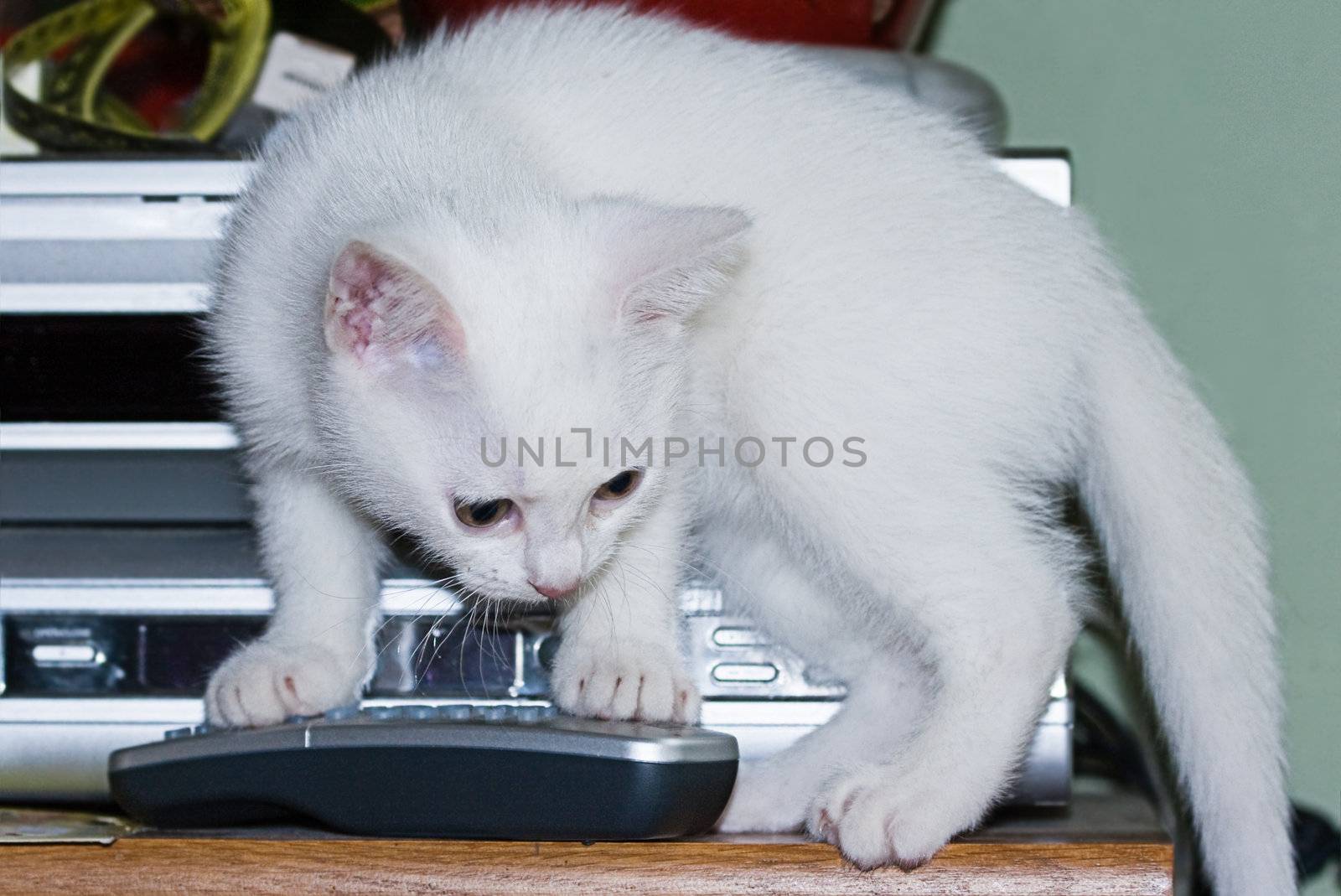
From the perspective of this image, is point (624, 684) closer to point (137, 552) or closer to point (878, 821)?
point (878, 821)

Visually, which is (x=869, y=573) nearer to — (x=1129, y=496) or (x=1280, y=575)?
(x=1129, y=496)

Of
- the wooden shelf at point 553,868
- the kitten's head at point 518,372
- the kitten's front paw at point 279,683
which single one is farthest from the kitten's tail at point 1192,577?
the kitten's front paw at point 279,683

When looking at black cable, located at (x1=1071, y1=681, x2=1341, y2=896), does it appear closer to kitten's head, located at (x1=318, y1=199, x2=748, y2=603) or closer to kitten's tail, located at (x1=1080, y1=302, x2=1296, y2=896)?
kitten's tail, located at (x1=1080, y1=302, x2=1296, y2=896)

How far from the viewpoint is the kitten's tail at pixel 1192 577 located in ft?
2.75

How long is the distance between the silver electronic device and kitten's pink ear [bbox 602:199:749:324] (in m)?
0.24

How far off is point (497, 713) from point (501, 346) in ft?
0.72

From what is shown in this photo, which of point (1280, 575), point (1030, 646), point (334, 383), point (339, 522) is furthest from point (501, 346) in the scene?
point (1280, 575)

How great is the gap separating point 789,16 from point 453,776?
0.71 metres

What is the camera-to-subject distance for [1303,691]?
1.21 m

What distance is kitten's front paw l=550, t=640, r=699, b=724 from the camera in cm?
80

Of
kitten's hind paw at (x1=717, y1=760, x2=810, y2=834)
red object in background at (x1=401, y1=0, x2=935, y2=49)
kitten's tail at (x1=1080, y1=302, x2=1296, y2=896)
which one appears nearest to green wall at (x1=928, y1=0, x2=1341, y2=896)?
red object in background at (x1=401, y1=0, x2=935, y2=49)

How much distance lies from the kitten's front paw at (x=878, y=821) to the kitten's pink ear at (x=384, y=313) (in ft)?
1.18

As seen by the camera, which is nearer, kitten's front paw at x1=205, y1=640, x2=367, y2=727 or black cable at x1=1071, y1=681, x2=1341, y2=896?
kitten's front paw at x1=205, y1=640, x2=367, y2=727

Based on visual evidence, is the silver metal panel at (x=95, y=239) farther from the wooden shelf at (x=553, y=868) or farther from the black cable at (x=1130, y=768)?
the black cable at (x=1130, y=768)
